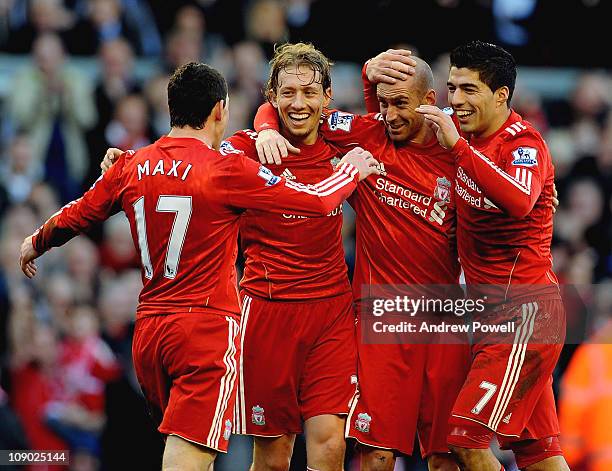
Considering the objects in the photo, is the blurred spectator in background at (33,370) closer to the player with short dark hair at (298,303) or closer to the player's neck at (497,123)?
the player with short dark hair at (298,303)

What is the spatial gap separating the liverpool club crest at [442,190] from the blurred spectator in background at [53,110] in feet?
15.6

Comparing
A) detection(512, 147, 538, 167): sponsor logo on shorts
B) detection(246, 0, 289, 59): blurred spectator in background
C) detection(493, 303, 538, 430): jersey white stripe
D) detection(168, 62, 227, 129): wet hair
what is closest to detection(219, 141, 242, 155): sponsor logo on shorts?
detection(168, 62, 227, 129): wet hair

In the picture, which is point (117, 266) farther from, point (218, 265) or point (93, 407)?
point (218, 265)

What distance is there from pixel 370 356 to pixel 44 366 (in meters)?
3.65

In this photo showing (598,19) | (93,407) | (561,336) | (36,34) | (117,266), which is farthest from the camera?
(598,19)

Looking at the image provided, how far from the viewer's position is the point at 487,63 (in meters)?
6.10

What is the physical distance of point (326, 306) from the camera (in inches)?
252

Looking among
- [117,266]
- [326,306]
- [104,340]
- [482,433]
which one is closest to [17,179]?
[117,266]

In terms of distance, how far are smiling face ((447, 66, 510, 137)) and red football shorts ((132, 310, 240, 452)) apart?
1660 mm

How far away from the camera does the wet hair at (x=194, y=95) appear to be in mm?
5766

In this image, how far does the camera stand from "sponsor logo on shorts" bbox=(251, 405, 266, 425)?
6.49m

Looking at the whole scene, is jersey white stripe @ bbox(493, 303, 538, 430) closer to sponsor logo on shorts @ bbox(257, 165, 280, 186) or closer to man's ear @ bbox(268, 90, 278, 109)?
sponsor logo on shorts @ bbox(257, 165, 280, 186)

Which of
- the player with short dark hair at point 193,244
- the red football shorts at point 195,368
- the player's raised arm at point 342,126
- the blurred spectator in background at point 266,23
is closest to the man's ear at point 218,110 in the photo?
the player with short dark hair at point 193,244

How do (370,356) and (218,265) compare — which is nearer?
(218,265)
